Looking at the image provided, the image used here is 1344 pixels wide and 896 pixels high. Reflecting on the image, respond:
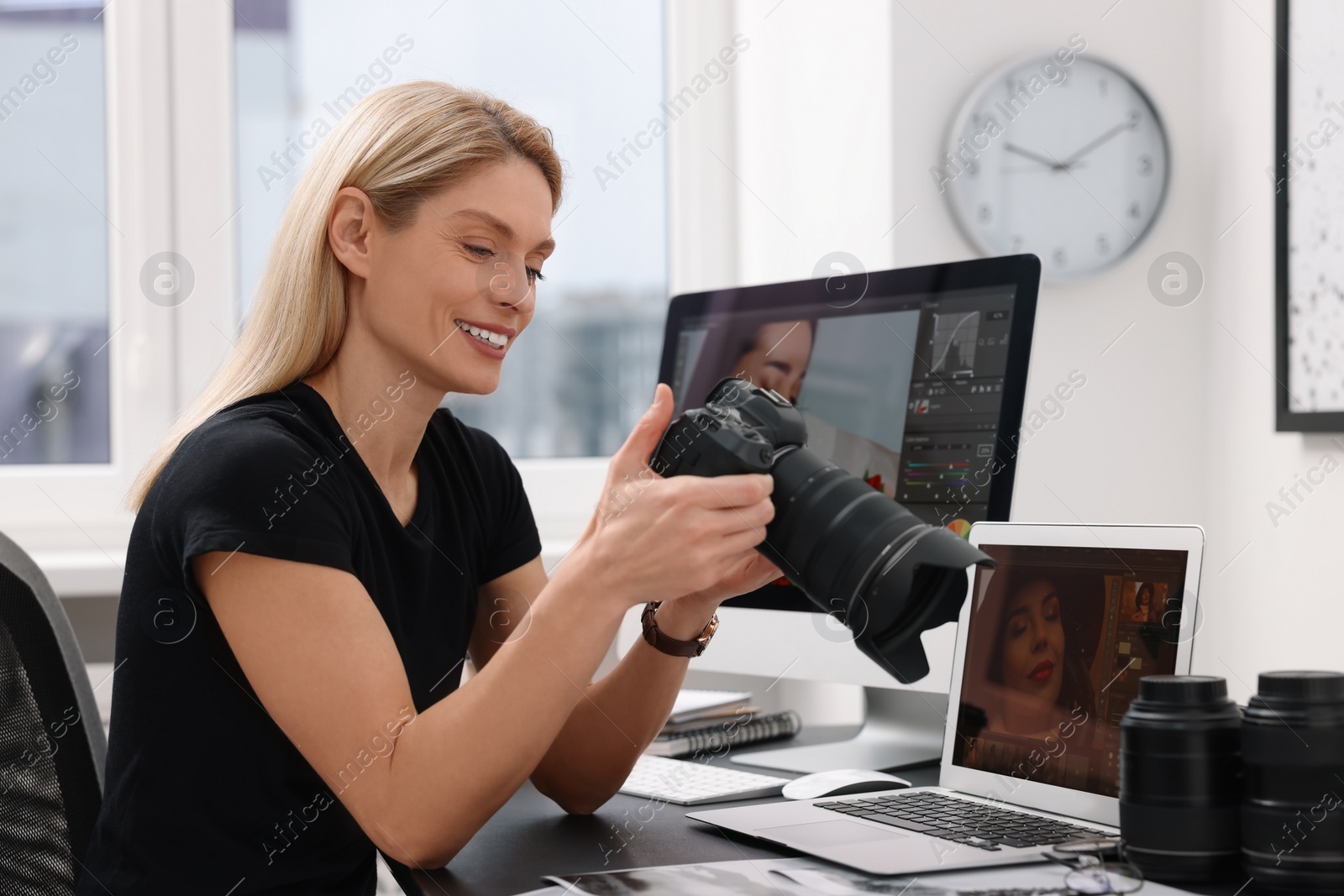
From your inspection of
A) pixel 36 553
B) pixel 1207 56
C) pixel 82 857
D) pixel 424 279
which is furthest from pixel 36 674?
pixel 1207 56

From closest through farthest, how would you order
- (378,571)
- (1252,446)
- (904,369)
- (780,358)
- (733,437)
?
1. (733,437)
2. (378,571)
3. (904,369)
4. (780,358)
5. (1252,446)

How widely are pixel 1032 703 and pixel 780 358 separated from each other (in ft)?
1.72

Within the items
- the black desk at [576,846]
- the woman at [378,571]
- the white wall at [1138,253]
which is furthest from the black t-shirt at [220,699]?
the white wall at [1138,253]

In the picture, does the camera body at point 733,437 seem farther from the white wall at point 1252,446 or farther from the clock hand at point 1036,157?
the clock hand at point 1036,157

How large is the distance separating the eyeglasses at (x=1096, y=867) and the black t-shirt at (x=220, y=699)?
1.49 feet

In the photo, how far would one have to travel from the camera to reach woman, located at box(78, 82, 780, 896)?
817mm

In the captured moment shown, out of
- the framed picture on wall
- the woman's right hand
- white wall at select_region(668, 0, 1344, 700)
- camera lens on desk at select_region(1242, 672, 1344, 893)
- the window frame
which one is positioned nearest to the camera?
camera lens on desk at select_region(1242, 672, 1344, 893)

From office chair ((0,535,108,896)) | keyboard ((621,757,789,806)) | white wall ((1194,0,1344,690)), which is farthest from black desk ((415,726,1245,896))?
white wall ((1194,0,1344,690))

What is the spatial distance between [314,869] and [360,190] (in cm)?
57

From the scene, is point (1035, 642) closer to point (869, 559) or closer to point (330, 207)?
point (869, 559)

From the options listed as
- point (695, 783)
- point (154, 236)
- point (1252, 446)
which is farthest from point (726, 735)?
point (154, 236)

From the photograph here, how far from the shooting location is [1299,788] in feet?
2.18

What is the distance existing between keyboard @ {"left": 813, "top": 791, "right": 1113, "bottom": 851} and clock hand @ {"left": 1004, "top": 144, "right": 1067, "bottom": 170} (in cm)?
120

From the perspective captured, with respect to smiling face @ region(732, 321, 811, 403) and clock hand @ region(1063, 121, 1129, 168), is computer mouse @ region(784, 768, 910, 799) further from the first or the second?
clock hand @ region(1063, 121, 1129, 168)
